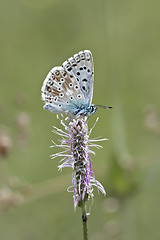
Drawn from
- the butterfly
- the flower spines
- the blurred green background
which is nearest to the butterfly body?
the butterfly

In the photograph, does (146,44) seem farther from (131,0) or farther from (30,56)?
(30,56)

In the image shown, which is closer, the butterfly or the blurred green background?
the butterfly

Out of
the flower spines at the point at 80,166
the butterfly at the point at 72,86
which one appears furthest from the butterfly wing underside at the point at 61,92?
the flower spines at the point at 80,166

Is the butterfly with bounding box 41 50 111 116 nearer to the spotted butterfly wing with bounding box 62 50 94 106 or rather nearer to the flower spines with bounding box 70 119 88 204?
the spotted butterfly wing with bounding box 62 50 94 106

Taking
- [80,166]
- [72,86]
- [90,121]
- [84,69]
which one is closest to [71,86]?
[72,86]

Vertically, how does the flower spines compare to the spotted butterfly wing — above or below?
below

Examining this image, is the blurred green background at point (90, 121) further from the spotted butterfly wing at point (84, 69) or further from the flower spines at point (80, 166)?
the flower spines at point (80, 166)

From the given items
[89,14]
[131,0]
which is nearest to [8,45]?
[89,14]
